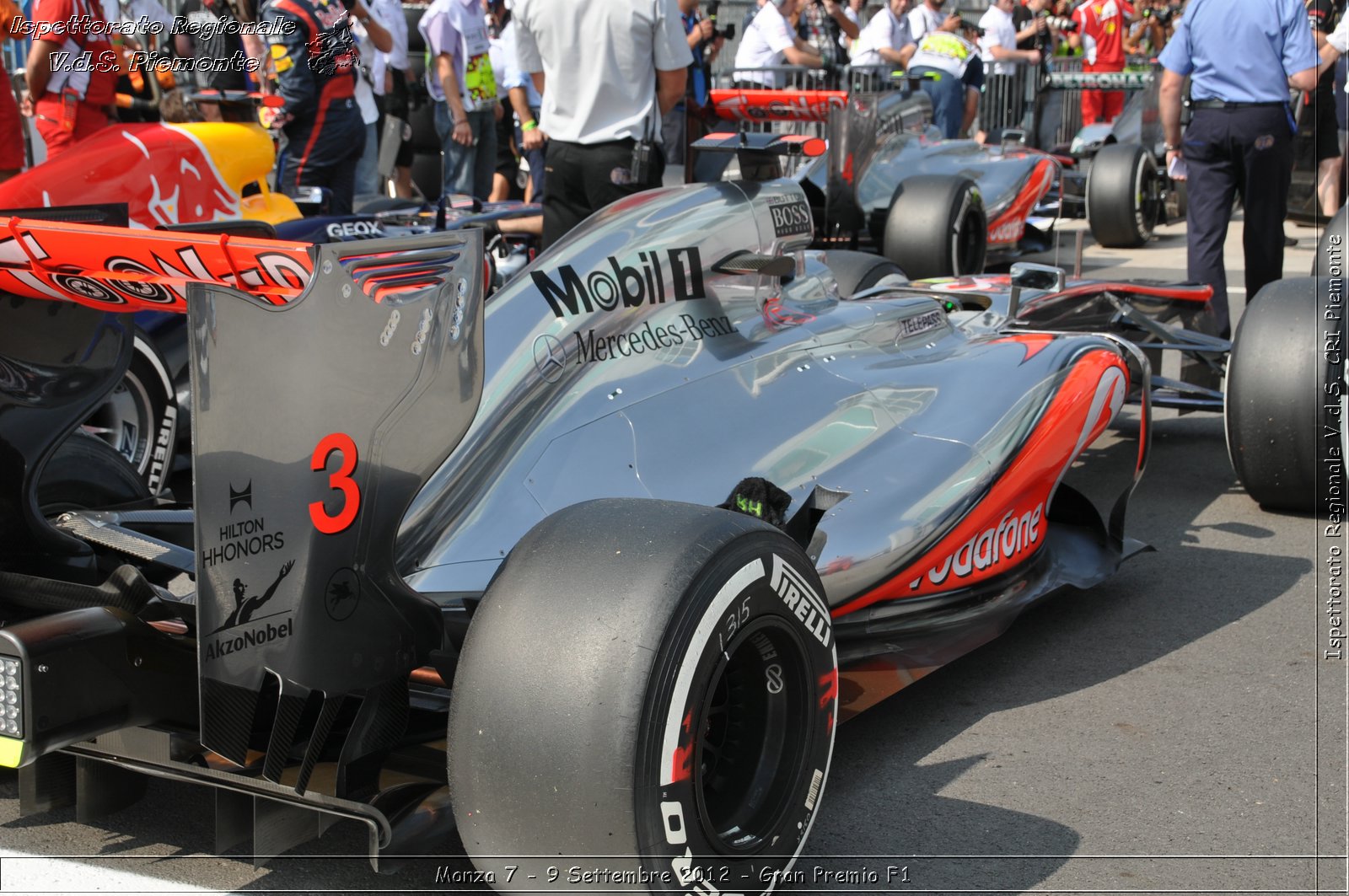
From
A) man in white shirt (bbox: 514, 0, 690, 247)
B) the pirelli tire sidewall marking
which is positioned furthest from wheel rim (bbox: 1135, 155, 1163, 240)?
the pirelli tire sidewall marking

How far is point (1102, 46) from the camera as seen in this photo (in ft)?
54.7

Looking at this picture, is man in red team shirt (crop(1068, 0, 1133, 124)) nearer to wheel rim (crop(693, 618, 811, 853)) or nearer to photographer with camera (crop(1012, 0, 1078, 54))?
photographer with camera (crop(1012, 0, 1078, 54))

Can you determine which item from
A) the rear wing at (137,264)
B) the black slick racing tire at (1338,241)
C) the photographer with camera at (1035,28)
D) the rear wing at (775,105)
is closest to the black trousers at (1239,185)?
the black slick racing tire at (1338,241)

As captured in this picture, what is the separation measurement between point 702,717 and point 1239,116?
5.88 metres

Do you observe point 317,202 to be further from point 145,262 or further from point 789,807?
point 789,807

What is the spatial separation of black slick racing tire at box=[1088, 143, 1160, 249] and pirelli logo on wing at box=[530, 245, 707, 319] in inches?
351

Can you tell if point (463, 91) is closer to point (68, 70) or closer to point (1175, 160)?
point (68, 70)

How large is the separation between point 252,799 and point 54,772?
454 millimetres

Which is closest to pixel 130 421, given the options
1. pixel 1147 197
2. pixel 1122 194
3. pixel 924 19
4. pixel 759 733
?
pixel 759 733

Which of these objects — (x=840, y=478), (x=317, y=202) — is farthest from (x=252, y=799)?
(x=317, y=202)

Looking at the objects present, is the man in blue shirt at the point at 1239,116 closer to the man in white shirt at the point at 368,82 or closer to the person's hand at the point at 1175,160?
the person's hand at the point at 1175,160

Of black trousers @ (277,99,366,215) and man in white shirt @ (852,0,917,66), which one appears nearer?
black trousers @ (277,99,366,215)

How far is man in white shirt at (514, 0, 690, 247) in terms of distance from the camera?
6379 millimetres

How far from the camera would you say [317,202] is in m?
7.14
